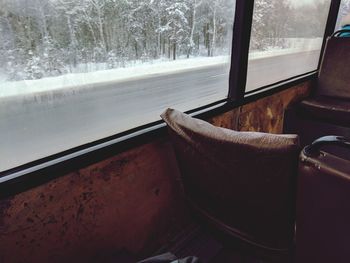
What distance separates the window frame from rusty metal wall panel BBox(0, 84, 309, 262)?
4 cm

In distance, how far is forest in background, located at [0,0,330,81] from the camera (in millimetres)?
812

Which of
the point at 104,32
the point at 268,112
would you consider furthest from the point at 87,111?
the point at 268,112

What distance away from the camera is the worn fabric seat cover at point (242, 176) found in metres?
0.80

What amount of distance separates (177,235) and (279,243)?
67 centimetres

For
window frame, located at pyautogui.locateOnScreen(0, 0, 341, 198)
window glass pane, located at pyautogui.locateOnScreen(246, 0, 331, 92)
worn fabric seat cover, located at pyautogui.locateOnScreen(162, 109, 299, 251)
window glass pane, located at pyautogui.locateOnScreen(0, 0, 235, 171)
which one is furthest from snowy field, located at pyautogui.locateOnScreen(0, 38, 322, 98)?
window glass pane, located at pyautogui.locateOnScreen(246, 0, 331, 92)

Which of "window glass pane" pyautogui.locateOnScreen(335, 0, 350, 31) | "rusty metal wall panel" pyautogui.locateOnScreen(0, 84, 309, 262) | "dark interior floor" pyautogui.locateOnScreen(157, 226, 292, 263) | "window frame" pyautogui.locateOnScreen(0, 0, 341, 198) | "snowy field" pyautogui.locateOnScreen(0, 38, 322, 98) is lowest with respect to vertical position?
"dark interior floor" pyautogui.locateOnScreen(157, 226, 292, 263)

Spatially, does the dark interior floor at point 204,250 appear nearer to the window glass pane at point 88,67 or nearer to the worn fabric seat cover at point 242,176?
the worn fabric seat cover at point 242,176

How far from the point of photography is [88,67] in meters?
1.00

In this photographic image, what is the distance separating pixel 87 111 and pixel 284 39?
6.67 feet

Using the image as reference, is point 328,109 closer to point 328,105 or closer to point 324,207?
point 328,105

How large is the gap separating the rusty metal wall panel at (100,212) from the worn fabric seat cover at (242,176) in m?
0.24

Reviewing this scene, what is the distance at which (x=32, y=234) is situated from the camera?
0.90m

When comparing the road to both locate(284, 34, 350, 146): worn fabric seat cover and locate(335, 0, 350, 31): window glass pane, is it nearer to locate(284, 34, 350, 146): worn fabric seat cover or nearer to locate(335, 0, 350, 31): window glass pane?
locate(284, 34, 350, 146): worn fabric seat cover

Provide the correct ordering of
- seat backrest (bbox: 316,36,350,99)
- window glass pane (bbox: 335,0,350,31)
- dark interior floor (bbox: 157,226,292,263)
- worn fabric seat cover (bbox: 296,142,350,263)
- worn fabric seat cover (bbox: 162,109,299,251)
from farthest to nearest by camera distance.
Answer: window glass pane (bbox: 335,0,350,31) → seat backrest (bbox: 316,36,350,99) → dark interior floor (bbox: 157,226,292,263) → worn fabric seat cover (bbox: 162,109,299,251) → worn fabric seat cover (bbox: 296,142,350,263)
